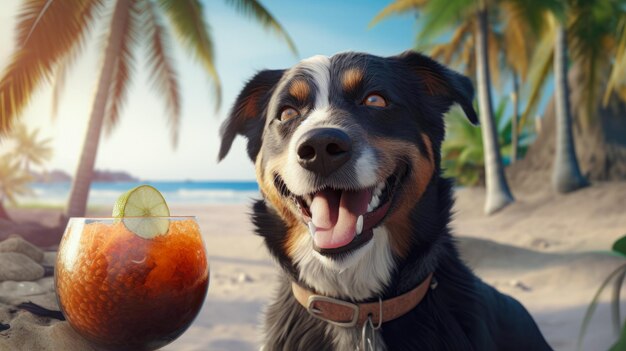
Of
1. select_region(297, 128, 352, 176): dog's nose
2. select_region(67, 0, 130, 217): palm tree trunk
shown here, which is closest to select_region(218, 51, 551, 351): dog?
select_region(297, 128, 352, 176): dog's nose

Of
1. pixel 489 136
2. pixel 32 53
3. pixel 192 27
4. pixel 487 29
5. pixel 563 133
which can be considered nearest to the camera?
pixel 32 53

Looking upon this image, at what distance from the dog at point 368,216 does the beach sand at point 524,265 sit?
0.81ft

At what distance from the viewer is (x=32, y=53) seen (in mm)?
9016

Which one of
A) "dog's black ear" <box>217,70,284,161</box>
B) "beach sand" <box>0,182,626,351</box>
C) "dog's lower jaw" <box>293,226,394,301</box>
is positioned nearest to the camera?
"dog's lower jaw" <box>293,226,394,301</box>

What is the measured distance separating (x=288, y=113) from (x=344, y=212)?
612mm

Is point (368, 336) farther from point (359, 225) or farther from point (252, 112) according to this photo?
point (252, 112)

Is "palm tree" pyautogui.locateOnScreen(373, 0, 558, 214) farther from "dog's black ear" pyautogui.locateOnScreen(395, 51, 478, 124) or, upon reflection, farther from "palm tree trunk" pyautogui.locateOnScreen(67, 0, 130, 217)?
"dog's black ear" pyautogui.locateOnScreen(395, 51, 478, 124)

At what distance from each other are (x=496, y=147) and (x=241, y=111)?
14940mm

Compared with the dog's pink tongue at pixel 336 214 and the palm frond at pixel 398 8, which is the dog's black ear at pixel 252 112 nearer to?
the dog's pink tongue at pixel 336 214

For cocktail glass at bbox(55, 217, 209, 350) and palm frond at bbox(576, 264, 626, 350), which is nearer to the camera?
cocktail glass at bbox(55, 217, 209, 350)

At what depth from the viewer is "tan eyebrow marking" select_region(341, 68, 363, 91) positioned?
239 centimetres

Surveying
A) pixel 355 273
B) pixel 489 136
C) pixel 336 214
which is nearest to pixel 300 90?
pixel 336 214

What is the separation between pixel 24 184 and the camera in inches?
556

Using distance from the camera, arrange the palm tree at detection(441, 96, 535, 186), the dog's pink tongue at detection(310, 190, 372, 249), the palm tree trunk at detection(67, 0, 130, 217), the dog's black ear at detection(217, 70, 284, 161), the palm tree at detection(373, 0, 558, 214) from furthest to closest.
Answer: the palm tree at detection(441, 96, 535, 186) < the palm tree at detection(373, 0, 558, 214) < the palm tree trunk at detection(67, 0, 130, 217) < the dog's black ear at detection(217, 70, 284, 161) < the dog's pink tongue at detection(310, 190, 372, 249)
